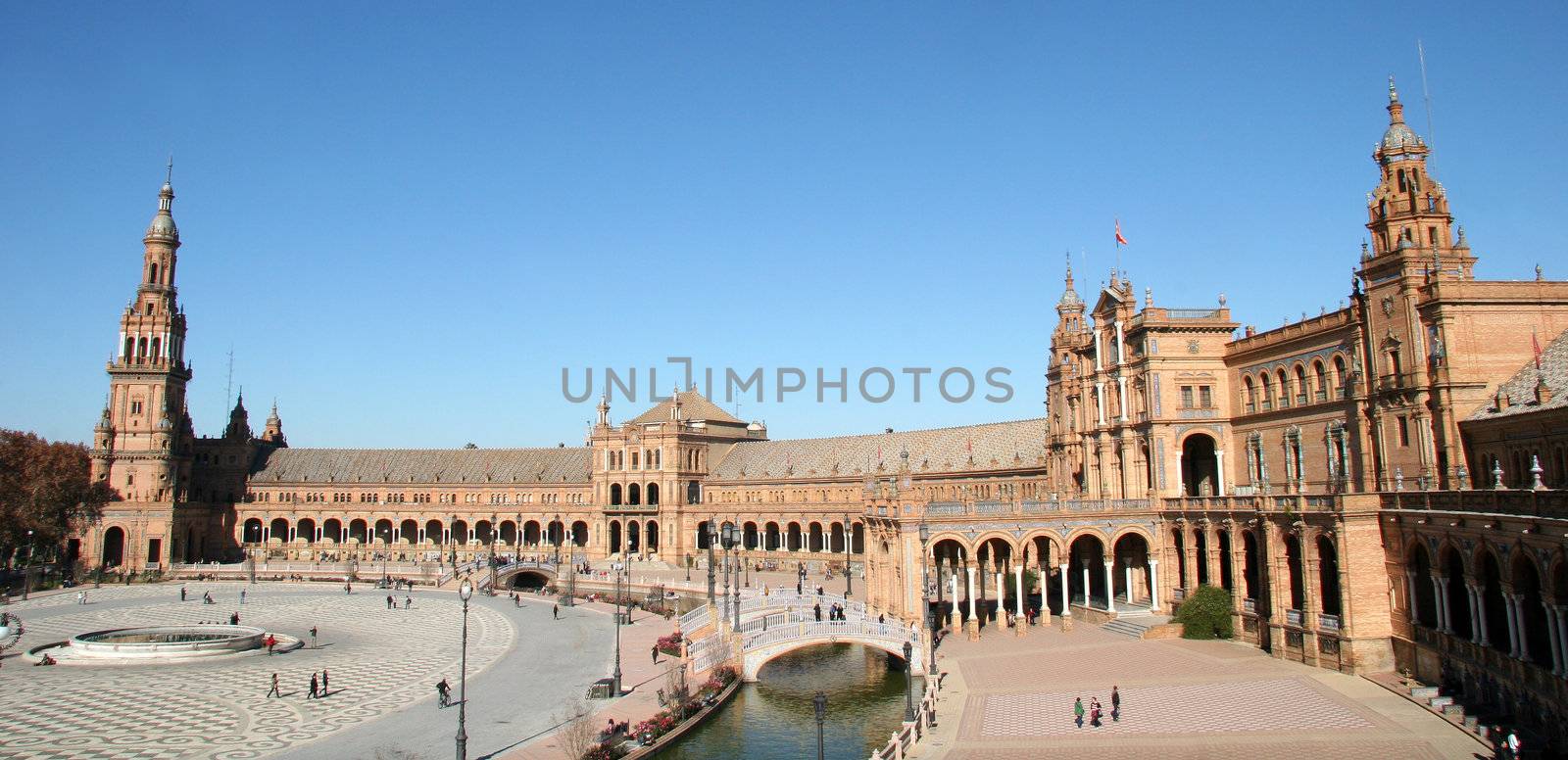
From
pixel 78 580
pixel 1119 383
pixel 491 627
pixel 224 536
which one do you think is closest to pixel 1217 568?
pixel 1119 383

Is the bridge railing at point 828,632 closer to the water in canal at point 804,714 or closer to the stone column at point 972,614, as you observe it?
the water in canal at point 804,714

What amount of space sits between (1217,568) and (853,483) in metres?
51.2

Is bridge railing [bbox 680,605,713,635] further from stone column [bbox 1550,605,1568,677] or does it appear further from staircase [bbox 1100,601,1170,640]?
stone column [bbox 1550,605,1568,677]

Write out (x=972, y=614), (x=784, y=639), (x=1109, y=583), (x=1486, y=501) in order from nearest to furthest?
(x=1486, y=501) < (x=784, y=639) < (x=972, y=614) < (x=1109, y=583)

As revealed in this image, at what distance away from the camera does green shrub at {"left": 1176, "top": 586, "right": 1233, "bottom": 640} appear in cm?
4591

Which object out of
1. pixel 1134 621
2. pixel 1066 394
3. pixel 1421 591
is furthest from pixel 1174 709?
pixel 1066 394

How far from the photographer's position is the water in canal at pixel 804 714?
36.5 meters

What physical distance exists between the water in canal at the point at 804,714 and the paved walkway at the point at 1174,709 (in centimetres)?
342

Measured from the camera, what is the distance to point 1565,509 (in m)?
26.3

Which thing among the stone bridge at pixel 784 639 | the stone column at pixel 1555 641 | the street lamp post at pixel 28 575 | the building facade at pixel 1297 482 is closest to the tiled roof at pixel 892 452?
the building facade at pixel 1297 482

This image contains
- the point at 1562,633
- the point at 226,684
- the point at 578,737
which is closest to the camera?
the point at 1562,633

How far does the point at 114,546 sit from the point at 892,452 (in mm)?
77119

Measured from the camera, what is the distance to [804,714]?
41.9 meters

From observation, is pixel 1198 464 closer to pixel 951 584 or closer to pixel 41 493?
pixel 951 584
